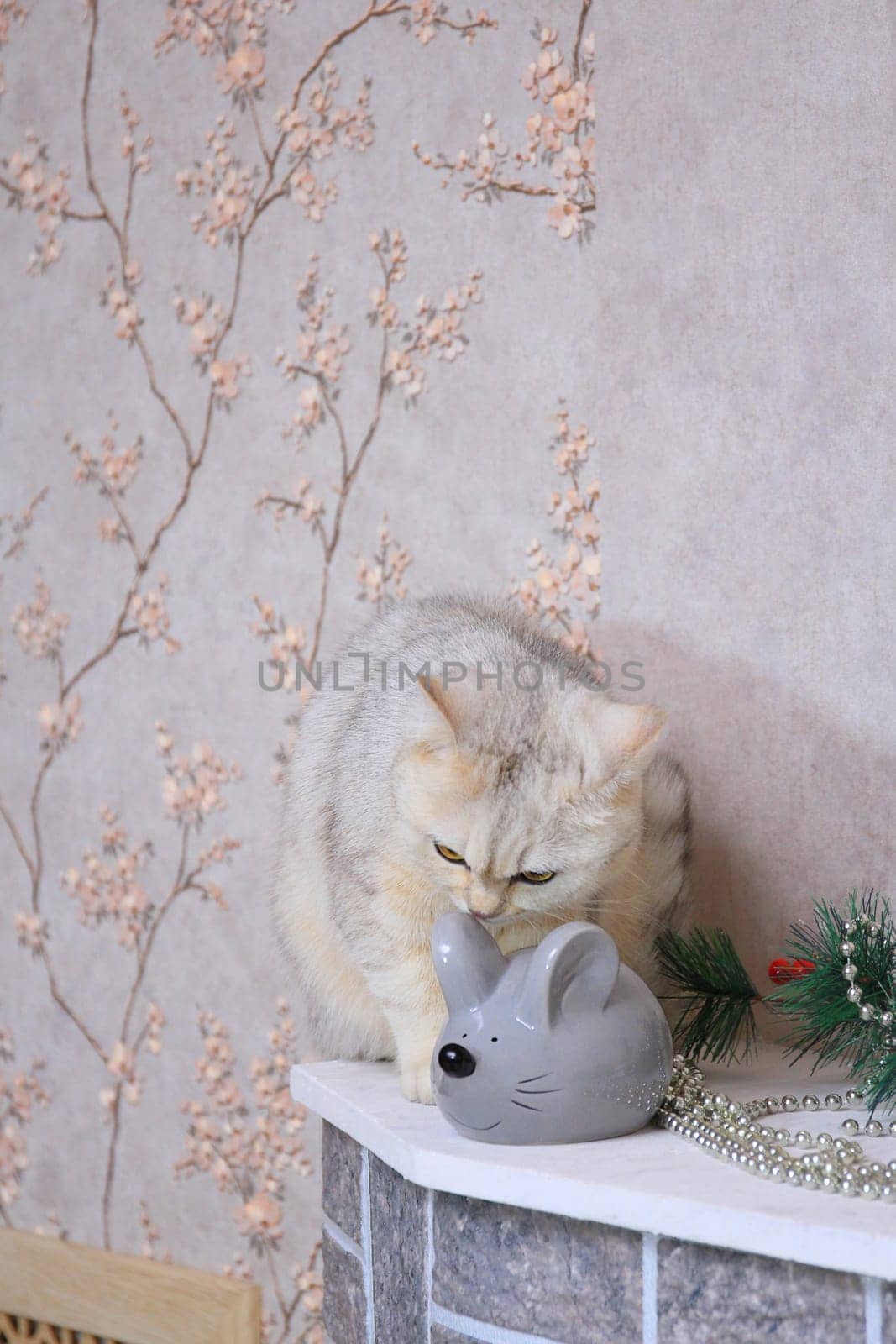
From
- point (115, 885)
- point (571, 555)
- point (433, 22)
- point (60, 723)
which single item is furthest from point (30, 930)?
point (433, 22)

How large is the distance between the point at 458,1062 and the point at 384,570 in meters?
0.77

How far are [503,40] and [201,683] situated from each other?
0.87 m

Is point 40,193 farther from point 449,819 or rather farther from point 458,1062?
point 458,1062

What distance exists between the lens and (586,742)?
84 cm

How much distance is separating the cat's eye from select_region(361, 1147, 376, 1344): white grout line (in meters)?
0.27

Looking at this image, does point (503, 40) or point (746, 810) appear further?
point (503, 40)

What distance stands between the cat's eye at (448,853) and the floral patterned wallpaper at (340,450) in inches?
17.1

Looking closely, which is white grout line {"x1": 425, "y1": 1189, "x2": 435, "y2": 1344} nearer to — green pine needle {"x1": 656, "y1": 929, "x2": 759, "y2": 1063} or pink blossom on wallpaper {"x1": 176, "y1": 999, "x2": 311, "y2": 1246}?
green pine needle {"x1": 656, "y1": 929, "x2": 759, "y2": 1063}

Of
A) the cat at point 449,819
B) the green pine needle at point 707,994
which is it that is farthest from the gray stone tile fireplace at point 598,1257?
the green pine needle at point 707,994

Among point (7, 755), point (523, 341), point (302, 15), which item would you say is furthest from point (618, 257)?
point (7, 755)

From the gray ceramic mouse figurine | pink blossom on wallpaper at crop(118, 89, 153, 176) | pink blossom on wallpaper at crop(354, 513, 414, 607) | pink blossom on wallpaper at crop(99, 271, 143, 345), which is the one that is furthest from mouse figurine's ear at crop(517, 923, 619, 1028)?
pink blossom on wallpaper at crop(118, 89, 153, 176)

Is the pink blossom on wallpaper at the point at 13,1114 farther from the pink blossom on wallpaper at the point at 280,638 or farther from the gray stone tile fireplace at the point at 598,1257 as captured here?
the gray stone tile fireplace at the point at 598,1257

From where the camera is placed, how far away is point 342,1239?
0.99m

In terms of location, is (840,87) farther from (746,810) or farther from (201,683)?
(201,683)
